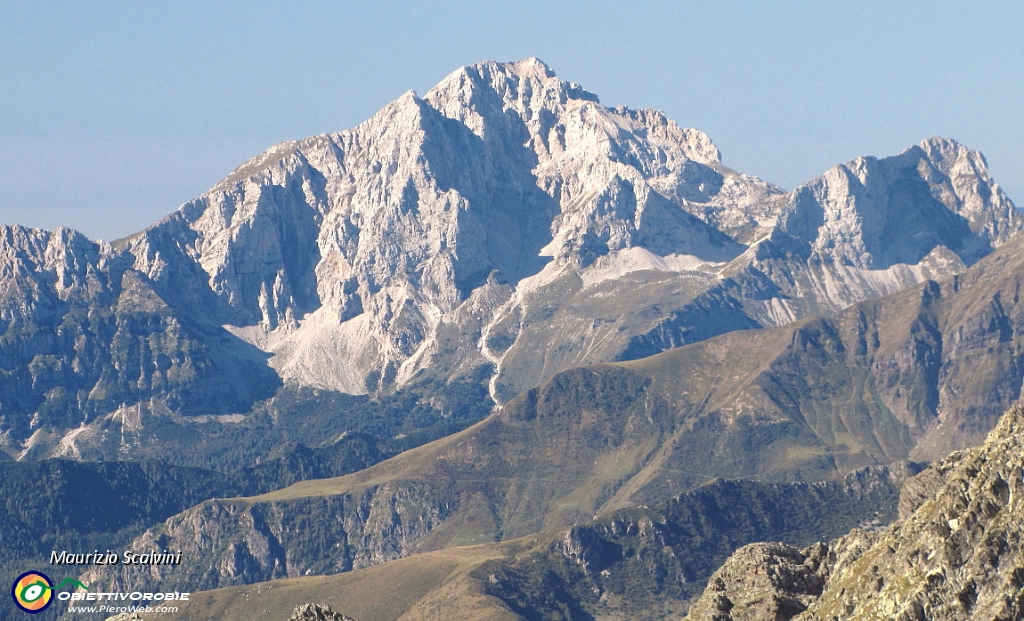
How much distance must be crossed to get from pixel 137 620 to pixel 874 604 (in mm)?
83153

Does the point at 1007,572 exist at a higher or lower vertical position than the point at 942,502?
lower

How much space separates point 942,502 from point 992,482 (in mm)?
7487

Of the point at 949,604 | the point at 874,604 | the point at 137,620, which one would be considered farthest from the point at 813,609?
the point at 137,620

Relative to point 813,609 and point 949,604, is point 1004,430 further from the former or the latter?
point 813,609

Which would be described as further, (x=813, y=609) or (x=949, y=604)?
(x=813, y=609)

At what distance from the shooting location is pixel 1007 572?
15288 centimetres

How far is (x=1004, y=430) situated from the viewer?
167375 millimetres

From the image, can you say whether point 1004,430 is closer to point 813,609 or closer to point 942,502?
point 942,502

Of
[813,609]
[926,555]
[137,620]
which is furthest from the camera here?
[137,620]

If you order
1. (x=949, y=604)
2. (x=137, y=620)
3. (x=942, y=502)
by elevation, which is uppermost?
(x=137, y=620)

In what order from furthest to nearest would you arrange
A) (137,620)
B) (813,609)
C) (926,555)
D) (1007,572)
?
(137,620), (813,609), (926,555), (1007,572)

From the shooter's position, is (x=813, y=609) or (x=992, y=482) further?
(x=813, y=609)

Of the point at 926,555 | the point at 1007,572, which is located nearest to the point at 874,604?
the point at 926,555

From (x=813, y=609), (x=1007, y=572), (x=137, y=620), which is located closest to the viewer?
(x=1007, y=572)
